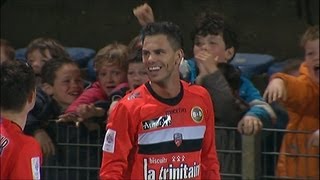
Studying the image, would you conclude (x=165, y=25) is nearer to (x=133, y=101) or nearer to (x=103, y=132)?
(x=133, y=101)

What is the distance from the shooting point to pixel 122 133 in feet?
18.8

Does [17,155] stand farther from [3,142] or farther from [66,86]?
[66,86]

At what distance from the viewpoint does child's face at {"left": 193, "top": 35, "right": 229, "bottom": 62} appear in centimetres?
688

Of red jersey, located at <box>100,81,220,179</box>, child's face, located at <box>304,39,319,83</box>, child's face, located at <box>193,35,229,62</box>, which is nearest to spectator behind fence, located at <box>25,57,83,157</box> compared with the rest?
child's face, located at <box>193,35,229,62</box>

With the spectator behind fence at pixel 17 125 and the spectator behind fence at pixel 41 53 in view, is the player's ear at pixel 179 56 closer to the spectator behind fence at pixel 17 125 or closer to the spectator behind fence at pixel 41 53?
the spectator behind fence at pixel 17 125

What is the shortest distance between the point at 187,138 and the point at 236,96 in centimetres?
97

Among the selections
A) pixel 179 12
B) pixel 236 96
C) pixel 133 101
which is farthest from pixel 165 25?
pixel 179 12

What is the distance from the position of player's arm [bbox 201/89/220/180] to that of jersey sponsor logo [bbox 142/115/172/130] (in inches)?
9.6

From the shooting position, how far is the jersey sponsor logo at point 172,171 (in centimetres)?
580

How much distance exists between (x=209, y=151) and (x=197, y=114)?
22 centimetres

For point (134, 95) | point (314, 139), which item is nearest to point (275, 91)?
point (314, 139)

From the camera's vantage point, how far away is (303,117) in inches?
278

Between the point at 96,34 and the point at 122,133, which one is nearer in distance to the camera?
the point at 122,133

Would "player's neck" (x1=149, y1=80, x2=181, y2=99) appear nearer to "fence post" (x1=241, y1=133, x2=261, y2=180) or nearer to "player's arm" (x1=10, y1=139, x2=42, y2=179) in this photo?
"player's arm" (x1=10, y1=139, x2=42, y2=179)
